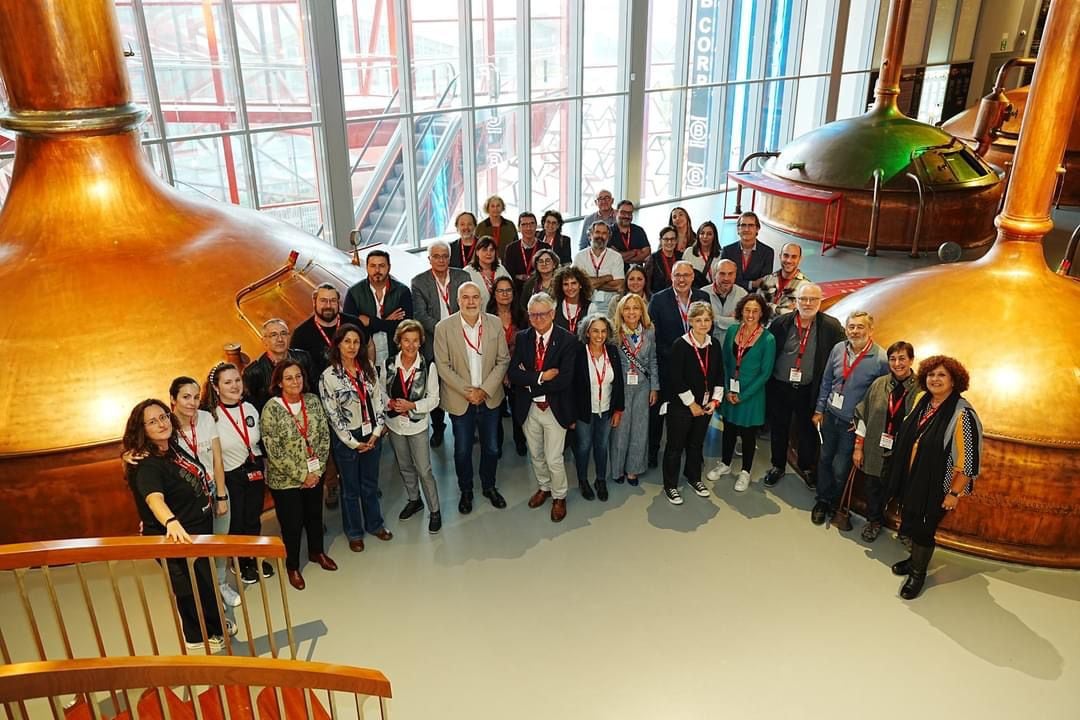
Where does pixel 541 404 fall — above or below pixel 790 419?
above

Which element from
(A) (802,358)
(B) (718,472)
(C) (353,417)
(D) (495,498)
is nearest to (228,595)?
(C) (353,417)

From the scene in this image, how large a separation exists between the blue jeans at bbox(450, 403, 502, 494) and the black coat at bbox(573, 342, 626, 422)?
56cm

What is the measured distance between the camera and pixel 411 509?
5.23m

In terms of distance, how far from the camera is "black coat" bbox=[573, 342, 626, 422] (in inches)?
196

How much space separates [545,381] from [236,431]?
179 centimetres

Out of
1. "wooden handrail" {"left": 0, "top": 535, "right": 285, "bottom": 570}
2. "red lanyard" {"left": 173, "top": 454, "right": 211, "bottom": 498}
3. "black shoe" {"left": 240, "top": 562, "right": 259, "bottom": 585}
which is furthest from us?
"black shoe" {"left": 240, "top": 562, "right": 259, "bottom": 585}

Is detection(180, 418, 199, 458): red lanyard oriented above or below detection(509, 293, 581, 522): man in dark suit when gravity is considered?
above

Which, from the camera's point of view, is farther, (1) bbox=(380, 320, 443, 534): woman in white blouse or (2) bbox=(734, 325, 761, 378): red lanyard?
(2) bbox=(734, 325, 761, 378): red lanyard

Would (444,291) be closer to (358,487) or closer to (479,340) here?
(479,340)

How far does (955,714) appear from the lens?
3.79m

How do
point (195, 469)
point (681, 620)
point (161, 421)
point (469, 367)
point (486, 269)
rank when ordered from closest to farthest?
point (161, 421)
point (195, 469)
point (681, 620)
point (469, 367)
point (486, 269)

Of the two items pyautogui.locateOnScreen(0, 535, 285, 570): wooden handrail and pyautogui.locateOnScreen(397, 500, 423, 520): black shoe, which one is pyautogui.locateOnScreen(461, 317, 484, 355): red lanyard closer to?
pyautogui.locateOnScreen(397, 500, 423, 520): black shoe

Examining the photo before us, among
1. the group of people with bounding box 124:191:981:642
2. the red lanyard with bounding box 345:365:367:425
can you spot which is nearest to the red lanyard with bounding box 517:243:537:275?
the group of people with bounding box 124:191:981:642

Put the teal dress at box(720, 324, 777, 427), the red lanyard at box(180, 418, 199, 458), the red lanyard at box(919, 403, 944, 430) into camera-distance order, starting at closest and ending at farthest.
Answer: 1. the red lanyard at box(180, 418, 199, 458)
2. the red lanyard at box(919, 403, 944, 430)
3. the teal dress at box(720, 324, 777, 427)
